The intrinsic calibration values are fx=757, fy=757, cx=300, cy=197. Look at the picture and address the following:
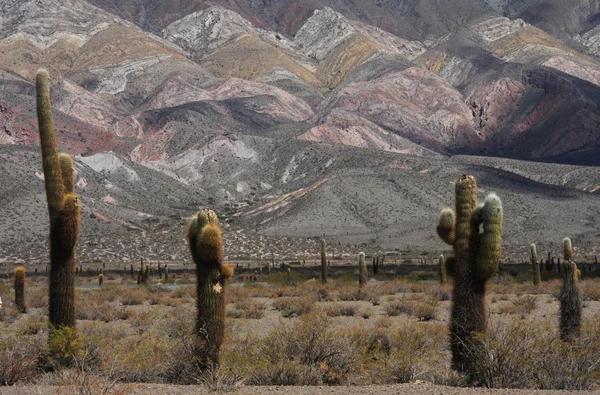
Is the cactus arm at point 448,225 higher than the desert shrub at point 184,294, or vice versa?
the cactus arm at point 448,225

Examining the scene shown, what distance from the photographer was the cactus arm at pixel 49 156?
41.3 feet

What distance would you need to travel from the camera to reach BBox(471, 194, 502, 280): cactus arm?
11.2 metres

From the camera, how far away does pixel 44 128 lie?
13.4 meters

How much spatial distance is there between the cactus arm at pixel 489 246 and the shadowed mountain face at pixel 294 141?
5885cm

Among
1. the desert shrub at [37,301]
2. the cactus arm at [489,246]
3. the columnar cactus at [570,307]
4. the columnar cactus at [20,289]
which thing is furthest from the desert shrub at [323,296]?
the cactus arm at [489,246]

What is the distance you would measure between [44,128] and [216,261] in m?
4.41

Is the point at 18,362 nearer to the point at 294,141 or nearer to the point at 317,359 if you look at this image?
the point at 317,359

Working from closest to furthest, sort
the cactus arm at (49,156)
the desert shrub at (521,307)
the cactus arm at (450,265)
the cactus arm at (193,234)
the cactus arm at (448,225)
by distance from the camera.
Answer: the cactus arm at (193,234), the cactus arm at (450,265), the cactus arm at (448,225), the cactus arm at (49,156), the desert shrub at (521,307)

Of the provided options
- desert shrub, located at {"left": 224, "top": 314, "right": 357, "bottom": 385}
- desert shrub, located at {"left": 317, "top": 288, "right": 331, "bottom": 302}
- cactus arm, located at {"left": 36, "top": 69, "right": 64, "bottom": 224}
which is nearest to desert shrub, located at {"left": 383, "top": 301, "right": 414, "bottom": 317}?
desert shrub, located at {"left": 317, "top": 288, "right": 331, "bottom": 302}

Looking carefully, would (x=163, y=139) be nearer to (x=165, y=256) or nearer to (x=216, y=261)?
(x=165, y=256)

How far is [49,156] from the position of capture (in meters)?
12.9

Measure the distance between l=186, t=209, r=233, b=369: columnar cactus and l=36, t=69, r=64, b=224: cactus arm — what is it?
9.20 ft

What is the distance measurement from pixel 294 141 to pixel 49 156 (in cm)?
10465

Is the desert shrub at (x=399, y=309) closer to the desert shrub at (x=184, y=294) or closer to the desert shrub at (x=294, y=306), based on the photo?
the desert shrub at (x=294, y=306)
